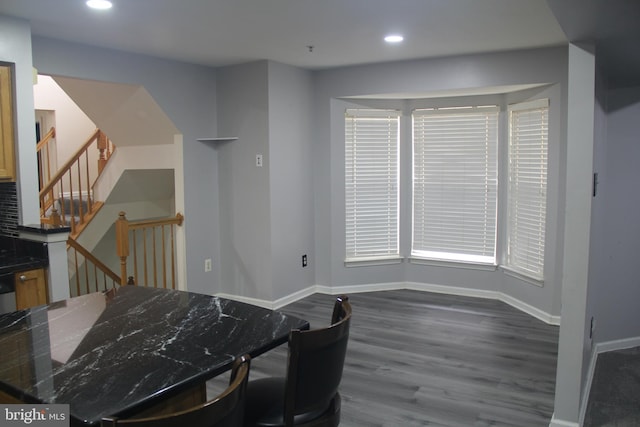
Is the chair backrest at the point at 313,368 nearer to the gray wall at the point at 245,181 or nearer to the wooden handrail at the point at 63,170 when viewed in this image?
the gray wall at the point at 245,181

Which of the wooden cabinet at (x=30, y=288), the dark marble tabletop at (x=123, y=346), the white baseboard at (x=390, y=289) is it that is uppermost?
the dark marble tabletop at (x=123, y=346)

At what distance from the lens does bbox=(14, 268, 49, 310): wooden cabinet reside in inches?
125

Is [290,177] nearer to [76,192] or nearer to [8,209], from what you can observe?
[8,209]

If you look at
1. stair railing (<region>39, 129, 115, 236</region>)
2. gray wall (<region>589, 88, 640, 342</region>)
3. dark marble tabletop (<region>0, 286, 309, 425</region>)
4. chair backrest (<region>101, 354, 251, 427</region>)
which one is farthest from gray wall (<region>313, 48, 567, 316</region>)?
chair backrest (<region>101, 354, 251, 427</region>)

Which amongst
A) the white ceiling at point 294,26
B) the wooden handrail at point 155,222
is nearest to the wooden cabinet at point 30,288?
the wooden handrail at point 155,222

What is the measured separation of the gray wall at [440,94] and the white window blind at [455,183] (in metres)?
0.24

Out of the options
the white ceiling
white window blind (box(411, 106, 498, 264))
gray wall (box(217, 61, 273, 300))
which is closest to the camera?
the white ceiling

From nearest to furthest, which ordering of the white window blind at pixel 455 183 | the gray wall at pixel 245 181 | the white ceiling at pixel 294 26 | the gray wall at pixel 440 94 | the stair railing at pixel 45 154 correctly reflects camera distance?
the white ceiling at pixel 294 26
the gray wall at pixel 440 94
the gray wall at pixel 245 181
the white window blind at pixel 455 183
the stair railing at pixel 45 154

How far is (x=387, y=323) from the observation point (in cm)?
458

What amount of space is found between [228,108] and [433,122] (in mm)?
2183

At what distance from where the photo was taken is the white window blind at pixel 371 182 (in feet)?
18.1

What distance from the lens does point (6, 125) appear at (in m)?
3.31

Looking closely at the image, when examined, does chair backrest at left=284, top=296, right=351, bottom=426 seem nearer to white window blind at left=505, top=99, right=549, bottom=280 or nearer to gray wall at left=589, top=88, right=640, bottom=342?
gray wall at left=589, top=88, right=640, bottom=342

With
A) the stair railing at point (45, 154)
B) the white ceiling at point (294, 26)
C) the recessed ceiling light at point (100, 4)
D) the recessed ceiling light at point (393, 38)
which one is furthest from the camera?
the stair railing at point (45, 154)
